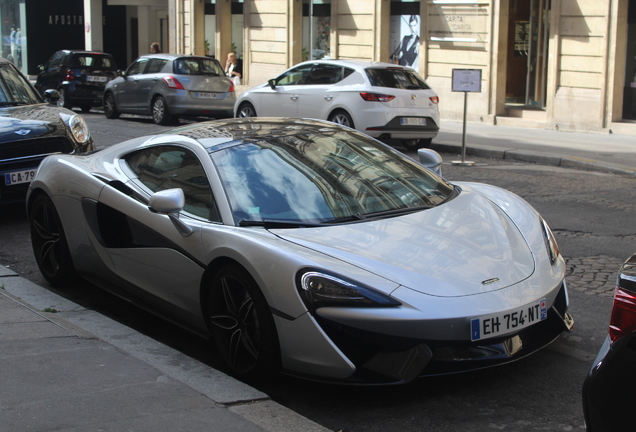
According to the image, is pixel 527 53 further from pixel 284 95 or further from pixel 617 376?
pixel 617 376

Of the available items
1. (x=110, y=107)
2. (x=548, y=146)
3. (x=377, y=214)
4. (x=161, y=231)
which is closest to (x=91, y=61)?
(x=110, y=107)

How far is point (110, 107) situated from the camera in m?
21.7

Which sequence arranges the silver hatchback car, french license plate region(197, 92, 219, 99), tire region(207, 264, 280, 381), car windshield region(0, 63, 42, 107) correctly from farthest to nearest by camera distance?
french license plate region(197, 92, 219, 99), the silver hatchback car, car windshield region(0, 63, 42, 107), tire region(207, 264, 280, 381)

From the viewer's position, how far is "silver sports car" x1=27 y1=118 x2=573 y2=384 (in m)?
3.93

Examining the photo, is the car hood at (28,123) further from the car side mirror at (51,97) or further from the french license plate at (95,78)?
the french license plate at (95,78)

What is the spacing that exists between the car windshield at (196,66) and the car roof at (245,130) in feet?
47.1

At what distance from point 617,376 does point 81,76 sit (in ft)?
74.9

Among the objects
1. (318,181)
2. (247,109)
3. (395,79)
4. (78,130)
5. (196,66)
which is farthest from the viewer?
(196,66)

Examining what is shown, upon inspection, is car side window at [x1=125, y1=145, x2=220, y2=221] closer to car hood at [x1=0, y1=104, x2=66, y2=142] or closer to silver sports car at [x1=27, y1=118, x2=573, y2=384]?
silver sports car at [x1=27, y1=118, x2=573, y2=384]

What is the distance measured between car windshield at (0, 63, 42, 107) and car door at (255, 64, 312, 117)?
21.8ft

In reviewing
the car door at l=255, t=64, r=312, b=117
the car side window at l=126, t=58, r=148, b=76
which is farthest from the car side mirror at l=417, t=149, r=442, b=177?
the car side window at l=126, t=58, r=148, b=76

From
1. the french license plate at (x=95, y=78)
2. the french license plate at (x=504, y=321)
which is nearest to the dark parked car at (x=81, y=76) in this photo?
the french license plate at (x=95, y=78)

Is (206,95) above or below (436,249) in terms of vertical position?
above

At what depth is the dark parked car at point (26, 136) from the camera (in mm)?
8445
